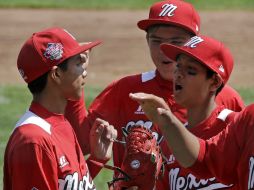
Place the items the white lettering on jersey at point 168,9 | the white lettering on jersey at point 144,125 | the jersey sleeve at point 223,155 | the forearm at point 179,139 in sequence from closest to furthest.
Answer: the forearm at point 179,139 → the jersey sleeve at point 223,155 → the white lettering on jersey at point 144,125 → the white lettering on jersey at point 168,9

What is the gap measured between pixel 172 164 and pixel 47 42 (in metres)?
1.06

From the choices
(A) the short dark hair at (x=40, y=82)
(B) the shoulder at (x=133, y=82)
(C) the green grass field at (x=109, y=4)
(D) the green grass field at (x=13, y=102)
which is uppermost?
(A) the short dark hair at (x=40, y=82)

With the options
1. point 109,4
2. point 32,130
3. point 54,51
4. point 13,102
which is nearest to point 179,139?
point 32,130

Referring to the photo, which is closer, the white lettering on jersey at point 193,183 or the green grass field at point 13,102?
the white lettering on jersey at point 193,183

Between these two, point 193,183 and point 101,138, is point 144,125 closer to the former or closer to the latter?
point 101,138

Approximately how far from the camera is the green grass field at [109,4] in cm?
2044

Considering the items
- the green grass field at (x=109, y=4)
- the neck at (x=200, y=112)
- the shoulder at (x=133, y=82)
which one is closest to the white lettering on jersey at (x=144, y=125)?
the shoulder at (x=133, y=82)

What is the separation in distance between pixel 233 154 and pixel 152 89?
4.73 feet

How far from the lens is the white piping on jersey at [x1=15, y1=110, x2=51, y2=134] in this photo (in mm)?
5066

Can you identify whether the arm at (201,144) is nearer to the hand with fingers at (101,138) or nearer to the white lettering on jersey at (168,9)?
the hand with fingers at (101,138)

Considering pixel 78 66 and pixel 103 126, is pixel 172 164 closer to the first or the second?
pixel 103 126

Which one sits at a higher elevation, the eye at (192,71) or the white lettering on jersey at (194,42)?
the white lettering on jersey at (194,42)

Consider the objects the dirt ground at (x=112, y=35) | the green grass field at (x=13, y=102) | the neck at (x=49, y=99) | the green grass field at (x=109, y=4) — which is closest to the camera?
the neck at (x=49, y=99)

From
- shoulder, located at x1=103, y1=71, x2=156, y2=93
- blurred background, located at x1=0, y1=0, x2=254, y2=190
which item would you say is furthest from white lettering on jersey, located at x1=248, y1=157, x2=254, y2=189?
blurred background, located at x1=0, y1=0, x2=254, y2=190
